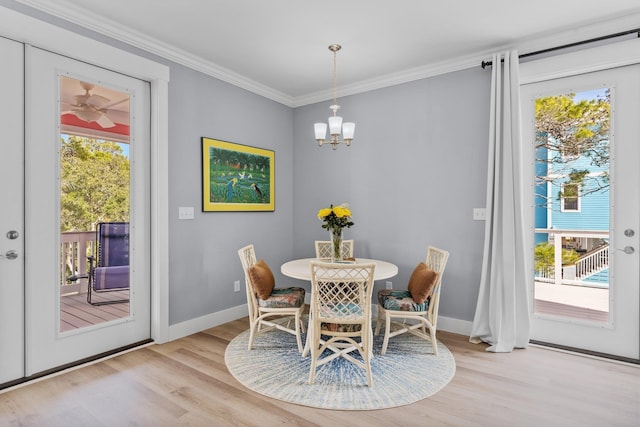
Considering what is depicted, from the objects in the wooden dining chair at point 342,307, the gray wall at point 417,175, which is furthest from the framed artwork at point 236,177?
the wooden dining chair at point 342,307

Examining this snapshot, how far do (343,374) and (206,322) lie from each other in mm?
1672

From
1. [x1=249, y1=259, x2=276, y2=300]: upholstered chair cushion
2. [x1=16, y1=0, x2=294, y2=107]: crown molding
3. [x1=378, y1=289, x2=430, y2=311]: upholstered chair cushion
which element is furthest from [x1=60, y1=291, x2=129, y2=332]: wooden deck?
[x1=378, y1=289, x2=430, y2=311]: upholstered chair cushion

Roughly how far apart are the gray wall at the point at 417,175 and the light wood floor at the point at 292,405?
95cm

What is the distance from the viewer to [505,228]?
3152mm

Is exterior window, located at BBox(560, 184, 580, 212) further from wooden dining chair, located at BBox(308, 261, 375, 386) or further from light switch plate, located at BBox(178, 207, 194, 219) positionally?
light switch plate, located at BBox(178, 207, 194, 219)

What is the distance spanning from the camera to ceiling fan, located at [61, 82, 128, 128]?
2786mm

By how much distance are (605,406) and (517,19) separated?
8.99 feet

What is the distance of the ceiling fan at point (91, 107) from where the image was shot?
2786mm

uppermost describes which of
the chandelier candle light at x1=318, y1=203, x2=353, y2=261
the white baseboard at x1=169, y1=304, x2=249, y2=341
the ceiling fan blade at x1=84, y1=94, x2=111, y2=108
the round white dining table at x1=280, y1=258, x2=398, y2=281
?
the ceiling fan blade at x1=84, y1=94, x2=111, y2=108

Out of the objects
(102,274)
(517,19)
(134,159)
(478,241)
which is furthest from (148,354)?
(517,19)

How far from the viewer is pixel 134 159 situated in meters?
3.12

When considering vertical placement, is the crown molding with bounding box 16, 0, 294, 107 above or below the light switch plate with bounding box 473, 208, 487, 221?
above

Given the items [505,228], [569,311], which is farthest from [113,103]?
[569,311]

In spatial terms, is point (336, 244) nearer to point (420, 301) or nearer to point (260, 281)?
point (260, 281)
